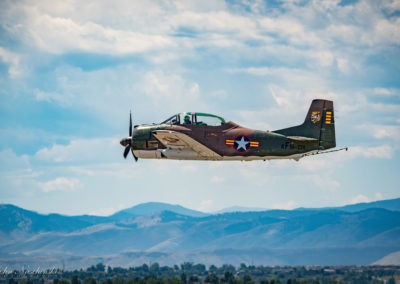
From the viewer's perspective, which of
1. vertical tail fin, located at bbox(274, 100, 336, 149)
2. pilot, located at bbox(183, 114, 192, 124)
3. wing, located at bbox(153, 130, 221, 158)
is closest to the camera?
wing, located at bbox(153, 130, 221, 158)

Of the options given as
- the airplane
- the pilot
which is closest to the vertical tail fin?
the airplane

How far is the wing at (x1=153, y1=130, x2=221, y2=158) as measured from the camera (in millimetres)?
47500

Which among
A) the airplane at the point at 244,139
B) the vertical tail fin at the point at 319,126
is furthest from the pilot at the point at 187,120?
the vertical tail fin at the point at 319,126

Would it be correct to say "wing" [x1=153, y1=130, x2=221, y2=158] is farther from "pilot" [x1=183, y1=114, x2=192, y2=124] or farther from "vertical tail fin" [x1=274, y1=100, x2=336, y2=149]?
"vertical tail fin" [x1=274, y1=100, x2=336, y2=149]

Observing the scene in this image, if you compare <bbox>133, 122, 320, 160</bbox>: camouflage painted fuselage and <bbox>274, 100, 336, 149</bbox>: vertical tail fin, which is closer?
<bbox>133, 122, 320, 160</bbox>: camouflage painted fuselage

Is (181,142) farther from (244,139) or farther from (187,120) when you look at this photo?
(244,139)

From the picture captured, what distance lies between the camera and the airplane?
48.5 m

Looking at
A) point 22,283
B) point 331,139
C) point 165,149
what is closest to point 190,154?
point 165,149

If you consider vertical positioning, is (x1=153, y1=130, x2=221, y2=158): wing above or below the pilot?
below

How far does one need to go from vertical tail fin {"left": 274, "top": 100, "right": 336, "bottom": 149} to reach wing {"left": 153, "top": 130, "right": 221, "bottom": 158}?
586cm

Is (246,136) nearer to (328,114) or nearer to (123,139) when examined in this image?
(328,114)

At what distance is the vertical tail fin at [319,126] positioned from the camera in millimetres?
48656

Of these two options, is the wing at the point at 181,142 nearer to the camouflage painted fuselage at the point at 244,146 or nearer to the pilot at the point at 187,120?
the camouflage painted fuselage at the point at 244,146

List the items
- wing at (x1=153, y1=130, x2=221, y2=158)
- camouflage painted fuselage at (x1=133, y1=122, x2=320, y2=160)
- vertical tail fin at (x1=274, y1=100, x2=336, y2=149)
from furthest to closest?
vertical tail fin at (x1=274, y1=100, x2=336, y2=149) → camouflage painted fuselage at (x1=133, y1=122, x2=320, y2=160) → wing at (x1=153, y1=130, x2=221, y2=158)
